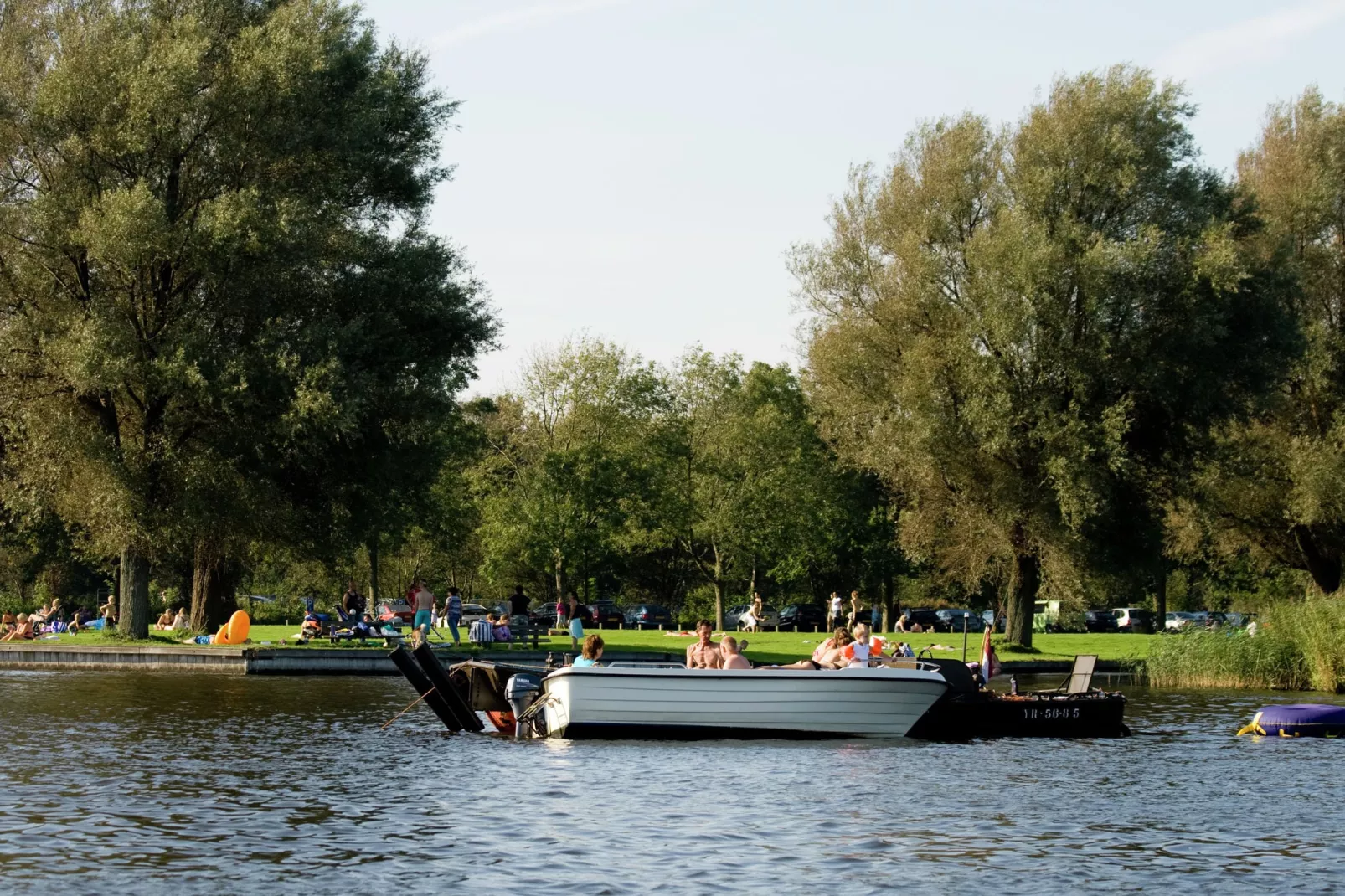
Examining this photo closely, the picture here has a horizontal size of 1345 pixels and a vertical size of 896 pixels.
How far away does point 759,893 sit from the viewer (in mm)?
13422

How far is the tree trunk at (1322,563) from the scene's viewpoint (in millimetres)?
55531

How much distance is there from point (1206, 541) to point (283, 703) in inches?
1603

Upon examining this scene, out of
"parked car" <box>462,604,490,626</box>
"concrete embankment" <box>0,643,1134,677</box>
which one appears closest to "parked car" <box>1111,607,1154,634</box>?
"parked car" <box>462,604,490,626</box>

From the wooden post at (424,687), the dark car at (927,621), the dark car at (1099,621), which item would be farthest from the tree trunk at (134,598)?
the dark car at (1099,621)

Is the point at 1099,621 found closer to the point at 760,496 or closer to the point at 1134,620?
the point at 1134,620

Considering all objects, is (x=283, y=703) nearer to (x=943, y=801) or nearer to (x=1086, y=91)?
(x=943, y=801)

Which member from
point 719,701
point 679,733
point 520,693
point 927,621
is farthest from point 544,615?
point 719,701

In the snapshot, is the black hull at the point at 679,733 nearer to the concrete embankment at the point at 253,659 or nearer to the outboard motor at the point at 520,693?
the outboard motor at the point at 520,693

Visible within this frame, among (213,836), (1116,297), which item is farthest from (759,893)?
(1116,297)

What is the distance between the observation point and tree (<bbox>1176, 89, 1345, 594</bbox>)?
51.6 m

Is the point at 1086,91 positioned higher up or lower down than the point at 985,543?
higher up

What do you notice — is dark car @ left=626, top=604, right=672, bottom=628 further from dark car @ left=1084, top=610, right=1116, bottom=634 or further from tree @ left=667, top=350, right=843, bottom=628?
dark car @ left=1084, top=610, right=1116, bottom=634

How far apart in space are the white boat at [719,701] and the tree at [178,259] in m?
14.8

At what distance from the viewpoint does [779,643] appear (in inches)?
1858
